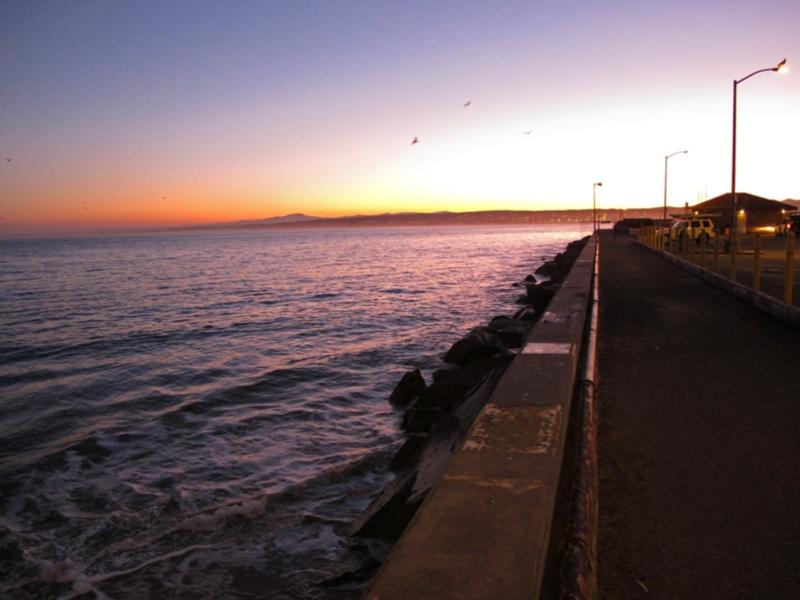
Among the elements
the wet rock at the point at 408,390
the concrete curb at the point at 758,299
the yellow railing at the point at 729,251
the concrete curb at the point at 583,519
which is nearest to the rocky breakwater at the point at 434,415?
the wet rock at the point at 408,390

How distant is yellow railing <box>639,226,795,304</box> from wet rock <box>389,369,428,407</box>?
6.11 meters

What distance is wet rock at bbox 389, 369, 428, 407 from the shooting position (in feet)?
33.7

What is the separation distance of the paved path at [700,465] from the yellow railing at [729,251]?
5.02 ft

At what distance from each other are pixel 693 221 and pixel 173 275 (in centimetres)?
3432

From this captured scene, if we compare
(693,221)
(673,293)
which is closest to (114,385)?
(673,293)

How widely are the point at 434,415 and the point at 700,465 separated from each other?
4.74m

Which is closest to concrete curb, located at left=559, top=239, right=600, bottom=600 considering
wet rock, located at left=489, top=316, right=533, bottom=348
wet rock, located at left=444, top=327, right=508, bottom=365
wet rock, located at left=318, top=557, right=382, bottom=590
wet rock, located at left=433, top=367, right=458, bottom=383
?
wet rock, located at left=318, top=557, right=382, bottom=590

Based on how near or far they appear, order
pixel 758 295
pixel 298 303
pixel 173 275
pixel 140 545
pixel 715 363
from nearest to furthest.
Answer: pixel 140 545 → pixel 715 363 → pixel 758 295 → pixel 298 303 → pixel 173 275

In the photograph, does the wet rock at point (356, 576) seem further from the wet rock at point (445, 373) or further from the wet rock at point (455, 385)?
the wet rock at point (445, 373)

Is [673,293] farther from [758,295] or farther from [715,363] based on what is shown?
[715,363]

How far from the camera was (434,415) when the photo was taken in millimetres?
8805

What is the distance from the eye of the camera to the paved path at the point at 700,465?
3.10m

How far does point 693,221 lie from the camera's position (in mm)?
32844

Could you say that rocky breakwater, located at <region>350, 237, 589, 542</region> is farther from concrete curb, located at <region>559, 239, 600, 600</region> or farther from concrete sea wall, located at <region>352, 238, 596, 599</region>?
concrete curb, located at <region>559, 239, 600, 600</region>
